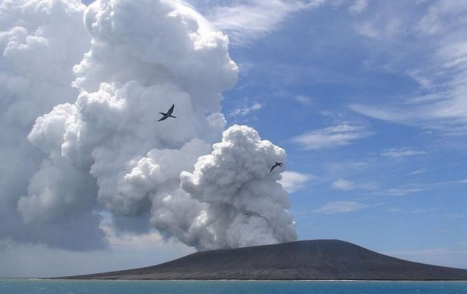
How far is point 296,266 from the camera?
150500 millimetres

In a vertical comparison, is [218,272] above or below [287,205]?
below

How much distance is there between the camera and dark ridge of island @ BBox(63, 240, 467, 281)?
5827 inches

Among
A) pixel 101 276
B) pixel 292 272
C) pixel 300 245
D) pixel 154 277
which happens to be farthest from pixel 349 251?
pixel 101 276

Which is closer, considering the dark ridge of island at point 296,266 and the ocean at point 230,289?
the ocean at point 230,289

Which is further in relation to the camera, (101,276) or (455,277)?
(101,276)

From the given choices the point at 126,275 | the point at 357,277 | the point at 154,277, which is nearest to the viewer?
the point at 357,277

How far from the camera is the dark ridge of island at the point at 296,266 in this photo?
486 feet

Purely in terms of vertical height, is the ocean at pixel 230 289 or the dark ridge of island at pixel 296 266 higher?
the dark ridge of island at pixel 296 266

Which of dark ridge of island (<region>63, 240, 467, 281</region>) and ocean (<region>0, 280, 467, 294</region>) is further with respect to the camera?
dark ridge of island (<region>63, 240, 467, 281</region>)

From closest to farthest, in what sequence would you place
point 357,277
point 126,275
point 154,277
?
1. point 357,277
2. point 154,277
3. point 126,275

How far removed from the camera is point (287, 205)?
16312cm

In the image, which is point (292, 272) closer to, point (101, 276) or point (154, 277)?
point (154, 277)

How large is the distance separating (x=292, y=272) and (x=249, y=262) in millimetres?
11074

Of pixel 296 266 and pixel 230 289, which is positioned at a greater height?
pixel 296 266
